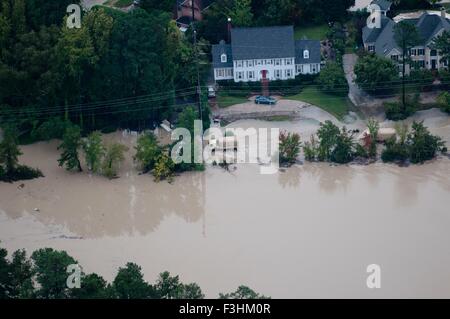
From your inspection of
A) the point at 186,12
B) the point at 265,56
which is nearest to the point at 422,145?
the point at 265,56

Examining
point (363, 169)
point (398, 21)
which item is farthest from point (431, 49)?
point (363, 169)

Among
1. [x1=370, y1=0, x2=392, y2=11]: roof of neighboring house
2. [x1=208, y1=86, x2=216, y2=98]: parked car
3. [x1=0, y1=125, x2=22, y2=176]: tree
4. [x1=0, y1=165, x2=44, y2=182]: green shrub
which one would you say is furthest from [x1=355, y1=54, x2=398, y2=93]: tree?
[x1=0, y1=125, x2=22, y2=176]: tree

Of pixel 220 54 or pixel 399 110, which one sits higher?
pixel 220 54

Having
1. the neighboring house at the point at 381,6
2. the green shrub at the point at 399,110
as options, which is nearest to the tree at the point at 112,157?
the green shrub at the point at 399,110

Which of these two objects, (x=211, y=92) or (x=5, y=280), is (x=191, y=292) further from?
(x=211, y=92)

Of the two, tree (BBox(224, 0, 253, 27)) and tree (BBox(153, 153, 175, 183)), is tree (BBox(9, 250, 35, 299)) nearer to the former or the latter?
tree (BBox(153, 153, 175, 183))
